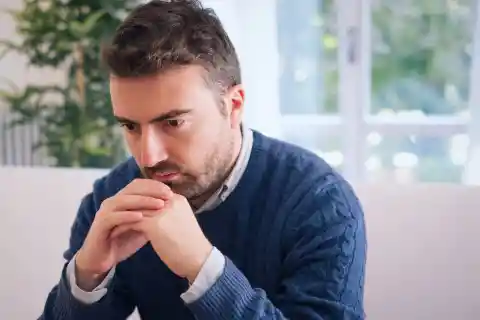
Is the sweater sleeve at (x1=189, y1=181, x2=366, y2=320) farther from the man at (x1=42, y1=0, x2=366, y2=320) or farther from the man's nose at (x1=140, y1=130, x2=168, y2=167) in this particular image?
the man's nose at (x1=140, y1=130, x2=168, y2=167)

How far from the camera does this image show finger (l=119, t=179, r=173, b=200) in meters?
1.01

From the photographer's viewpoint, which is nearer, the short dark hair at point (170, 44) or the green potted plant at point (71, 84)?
the short dark hair at point (170, 44)

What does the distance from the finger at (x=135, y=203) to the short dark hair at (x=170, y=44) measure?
0.19 meters

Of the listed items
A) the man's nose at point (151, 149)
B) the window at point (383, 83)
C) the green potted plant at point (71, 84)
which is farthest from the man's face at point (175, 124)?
the window at point (383, 83)

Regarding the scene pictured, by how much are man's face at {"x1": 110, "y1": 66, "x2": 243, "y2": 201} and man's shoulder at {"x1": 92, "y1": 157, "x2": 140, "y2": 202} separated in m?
0.22

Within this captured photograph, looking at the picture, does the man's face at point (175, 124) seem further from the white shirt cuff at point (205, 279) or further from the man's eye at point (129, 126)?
the white shirt cuff at point (205, 279)

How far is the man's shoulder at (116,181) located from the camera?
1305 millimetres

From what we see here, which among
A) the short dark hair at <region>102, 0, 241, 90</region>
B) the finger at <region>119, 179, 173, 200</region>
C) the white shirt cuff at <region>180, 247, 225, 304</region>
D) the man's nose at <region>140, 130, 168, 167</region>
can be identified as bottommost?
the white shirt cuff at <region>180, 247, 225, 304</region>

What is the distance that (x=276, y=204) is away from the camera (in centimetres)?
117

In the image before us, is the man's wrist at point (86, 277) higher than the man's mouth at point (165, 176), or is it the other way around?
the man's mouth at point (165, 176)

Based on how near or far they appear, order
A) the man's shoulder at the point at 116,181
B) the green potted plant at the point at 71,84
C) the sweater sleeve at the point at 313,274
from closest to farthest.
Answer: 1. the sweater sleeve at the point at 313,274
2. the man's shoulder at the point at 116,181
3. the green potted plant at the point at 71,84

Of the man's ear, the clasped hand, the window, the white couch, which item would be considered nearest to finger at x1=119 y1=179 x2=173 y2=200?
the clasped hand

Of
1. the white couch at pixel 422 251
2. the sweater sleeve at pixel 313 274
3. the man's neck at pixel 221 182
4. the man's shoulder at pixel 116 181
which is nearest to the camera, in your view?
the sweater sleeve at pixel 313 274

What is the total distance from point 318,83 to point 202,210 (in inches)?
49.2
